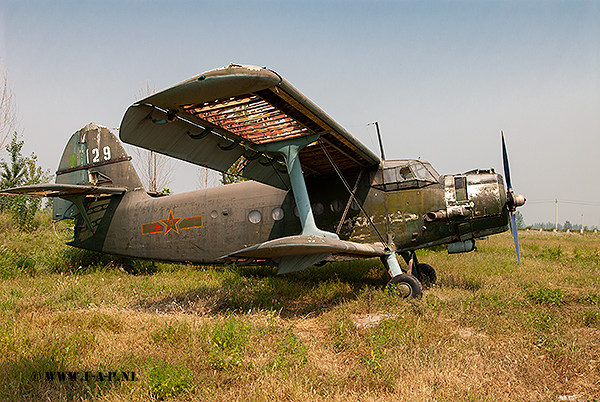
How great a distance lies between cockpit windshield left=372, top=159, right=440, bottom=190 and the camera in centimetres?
791

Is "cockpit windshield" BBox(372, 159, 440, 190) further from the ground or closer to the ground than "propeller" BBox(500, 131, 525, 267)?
further from the ground

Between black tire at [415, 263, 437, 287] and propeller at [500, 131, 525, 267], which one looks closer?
propeller at [500, 131, 525, 267]

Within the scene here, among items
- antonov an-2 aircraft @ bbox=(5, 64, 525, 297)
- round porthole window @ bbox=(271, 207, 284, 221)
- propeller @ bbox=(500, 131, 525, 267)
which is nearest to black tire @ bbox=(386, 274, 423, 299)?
antonov an-2 aircraft @ bbox=(5, 64, 525, 297)

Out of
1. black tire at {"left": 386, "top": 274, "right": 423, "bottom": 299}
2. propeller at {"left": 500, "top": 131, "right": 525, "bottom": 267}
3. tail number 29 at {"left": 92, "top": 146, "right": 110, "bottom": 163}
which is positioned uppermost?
tail number 29 at {"left": 92, "top": 146, "right": 110, "bottom": 163}

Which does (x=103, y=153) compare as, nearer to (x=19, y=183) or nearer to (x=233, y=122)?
(x=233, y=122)

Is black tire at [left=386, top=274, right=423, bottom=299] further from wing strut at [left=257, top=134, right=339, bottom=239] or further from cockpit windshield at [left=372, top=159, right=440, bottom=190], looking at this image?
cockpit windshield at [left=372, top=159, right=440, bottom=190]

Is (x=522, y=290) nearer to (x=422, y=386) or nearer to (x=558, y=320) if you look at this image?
(x=558, y=320)

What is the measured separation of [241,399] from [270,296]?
432 centimetres

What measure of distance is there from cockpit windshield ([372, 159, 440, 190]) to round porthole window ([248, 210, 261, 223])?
2983 mm

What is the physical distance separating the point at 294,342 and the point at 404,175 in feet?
16.1

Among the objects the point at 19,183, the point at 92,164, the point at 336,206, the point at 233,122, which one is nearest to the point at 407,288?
the point at 336,206

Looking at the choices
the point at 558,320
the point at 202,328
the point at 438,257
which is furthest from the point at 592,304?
the point at 438,257

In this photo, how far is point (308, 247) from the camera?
18.0 feet

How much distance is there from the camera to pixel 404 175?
26.4ft
